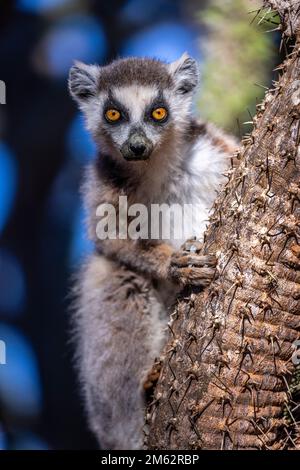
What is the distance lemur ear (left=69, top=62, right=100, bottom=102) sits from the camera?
12.7 ft

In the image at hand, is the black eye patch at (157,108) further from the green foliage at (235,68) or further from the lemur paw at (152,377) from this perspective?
the lemur paw at (152,377)

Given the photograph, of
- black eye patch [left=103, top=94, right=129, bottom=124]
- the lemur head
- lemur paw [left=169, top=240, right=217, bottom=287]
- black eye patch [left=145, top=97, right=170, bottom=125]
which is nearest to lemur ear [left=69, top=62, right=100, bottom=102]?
the lemur head

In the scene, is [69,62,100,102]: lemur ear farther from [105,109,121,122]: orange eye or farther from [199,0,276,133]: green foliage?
[199,0,276,133]: green foliage

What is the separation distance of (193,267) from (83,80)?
1.80 metres

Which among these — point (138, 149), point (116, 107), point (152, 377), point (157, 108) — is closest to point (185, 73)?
point (157, 108)

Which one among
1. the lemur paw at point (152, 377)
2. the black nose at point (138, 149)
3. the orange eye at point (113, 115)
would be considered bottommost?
the lemur paw at point (152, 377)

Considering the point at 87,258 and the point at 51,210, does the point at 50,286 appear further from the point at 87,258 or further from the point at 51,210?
the point at 87,258

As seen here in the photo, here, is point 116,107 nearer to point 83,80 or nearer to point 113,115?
point 113,115

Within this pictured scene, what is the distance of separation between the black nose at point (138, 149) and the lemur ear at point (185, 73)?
2.17ft

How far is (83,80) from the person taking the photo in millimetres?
3893

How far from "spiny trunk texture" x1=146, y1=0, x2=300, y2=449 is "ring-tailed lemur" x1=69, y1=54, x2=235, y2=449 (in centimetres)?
113

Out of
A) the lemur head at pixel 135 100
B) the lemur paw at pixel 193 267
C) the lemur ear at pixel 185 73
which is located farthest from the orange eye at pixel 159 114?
the lemur paw at pixel 193 267

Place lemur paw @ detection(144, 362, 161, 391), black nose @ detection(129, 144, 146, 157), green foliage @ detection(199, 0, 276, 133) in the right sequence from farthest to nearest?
green foliage @ detection(199, 0, 276, 133), black nose @ detection(129, 144, 146, 157), lemur paw @ detection(144, 362, 161, 391)

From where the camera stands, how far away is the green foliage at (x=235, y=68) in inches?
169
